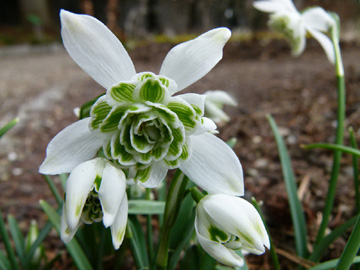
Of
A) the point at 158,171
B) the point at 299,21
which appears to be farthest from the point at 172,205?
the point at 299,21

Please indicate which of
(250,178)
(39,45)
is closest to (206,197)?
(250,178)

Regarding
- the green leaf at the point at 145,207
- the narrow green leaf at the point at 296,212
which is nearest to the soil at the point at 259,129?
the narrow green leaf at the point at 296,212

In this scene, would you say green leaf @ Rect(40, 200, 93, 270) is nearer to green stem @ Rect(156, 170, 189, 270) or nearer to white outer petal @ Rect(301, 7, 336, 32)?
green stem @ Rect(156, 170, 189, 270)

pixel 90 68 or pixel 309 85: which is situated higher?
pixel 90 68

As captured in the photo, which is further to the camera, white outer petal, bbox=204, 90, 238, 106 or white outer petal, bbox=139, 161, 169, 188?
white outer petal, bbox=204, 90, 238, 106

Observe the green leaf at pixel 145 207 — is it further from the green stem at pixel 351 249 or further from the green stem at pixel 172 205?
the green stem at pixel 351 249

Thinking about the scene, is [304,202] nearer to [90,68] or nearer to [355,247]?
[355,247]

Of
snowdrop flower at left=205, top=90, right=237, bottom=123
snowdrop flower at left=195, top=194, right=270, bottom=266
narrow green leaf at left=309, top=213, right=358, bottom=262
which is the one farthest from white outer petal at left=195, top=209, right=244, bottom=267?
snowdrop flower at left=205, top=90, right=237, bottom=123
